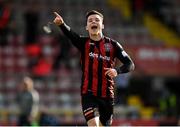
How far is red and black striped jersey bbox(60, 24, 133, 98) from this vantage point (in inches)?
326

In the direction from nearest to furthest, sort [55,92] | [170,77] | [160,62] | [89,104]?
[89,104] → [55,92] → [160,62] → [170,77]

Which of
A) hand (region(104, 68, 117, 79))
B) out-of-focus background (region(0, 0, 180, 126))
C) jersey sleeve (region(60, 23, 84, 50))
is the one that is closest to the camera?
hand (region(104, 68, 117, 79))

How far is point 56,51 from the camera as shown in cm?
1969

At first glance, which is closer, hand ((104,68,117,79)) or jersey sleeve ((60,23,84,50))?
hand ((104,68,117,79))

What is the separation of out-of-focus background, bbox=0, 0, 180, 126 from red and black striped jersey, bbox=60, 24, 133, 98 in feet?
27.9

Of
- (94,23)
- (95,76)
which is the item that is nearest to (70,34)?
(94,23)

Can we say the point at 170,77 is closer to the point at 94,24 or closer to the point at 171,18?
the point at 171,18

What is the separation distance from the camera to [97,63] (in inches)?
327

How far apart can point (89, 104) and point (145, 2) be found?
1413 centimetres

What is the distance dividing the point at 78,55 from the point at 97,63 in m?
10.9

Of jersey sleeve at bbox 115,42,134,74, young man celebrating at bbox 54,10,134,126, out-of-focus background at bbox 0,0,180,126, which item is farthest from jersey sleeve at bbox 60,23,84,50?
out-of-focus background at bbox 0,0,180,126

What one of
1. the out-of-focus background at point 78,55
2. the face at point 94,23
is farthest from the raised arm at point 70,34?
the out-of-focus background at point 78,55

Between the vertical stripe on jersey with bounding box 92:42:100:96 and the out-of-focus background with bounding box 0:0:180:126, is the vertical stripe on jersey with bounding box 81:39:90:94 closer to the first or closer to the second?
the vertical stripe on jersey with bounding box 92:42:100:96

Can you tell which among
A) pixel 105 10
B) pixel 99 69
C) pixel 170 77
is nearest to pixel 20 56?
pixel 105 10
